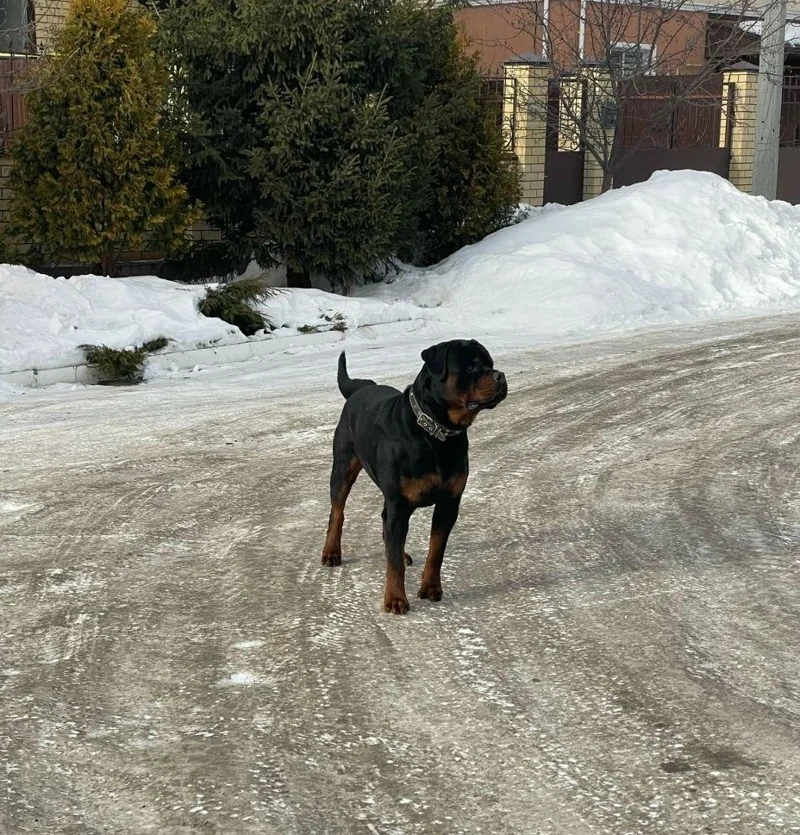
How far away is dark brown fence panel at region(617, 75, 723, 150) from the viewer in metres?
21.2

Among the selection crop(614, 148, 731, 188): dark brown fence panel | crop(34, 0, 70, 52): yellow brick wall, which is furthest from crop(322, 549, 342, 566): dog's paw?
crop(614, 148, 731, 188): dark brown fence panel

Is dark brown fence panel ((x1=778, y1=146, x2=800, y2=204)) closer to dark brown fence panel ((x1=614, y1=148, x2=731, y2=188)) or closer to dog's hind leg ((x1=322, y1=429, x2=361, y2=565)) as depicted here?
dark brown fence panel ((x1=614, y1=148, x2=731, y2=188))

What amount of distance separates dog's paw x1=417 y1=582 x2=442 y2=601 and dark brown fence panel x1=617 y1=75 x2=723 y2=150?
15616mm

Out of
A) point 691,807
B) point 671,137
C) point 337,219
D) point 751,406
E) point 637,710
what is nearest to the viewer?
point 691,807

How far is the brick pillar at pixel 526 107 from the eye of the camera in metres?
19.6

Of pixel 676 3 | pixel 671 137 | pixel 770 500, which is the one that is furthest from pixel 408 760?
pixel 671 137

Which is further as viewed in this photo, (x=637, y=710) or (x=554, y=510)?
(x=554, y=510)

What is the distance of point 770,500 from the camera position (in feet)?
23.3

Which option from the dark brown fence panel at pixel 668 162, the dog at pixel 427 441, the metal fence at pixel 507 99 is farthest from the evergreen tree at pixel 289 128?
the dog at pixel 427 441

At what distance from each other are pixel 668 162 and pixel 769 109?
2135mm

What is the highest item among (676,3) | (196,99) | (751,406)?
(676,3)

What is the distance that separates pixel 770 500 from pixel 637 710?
120 inches

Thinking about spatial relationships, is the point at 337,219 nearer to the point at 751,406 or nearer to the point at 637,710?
the point at 751,406

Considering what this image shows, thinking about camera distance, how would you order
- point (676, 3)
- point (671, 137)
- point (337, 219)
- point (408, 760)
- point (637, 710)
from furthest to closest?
point (671, 137)
point (676, 3)
point (337, 219)
point (637, 710)
point (408, 760)
